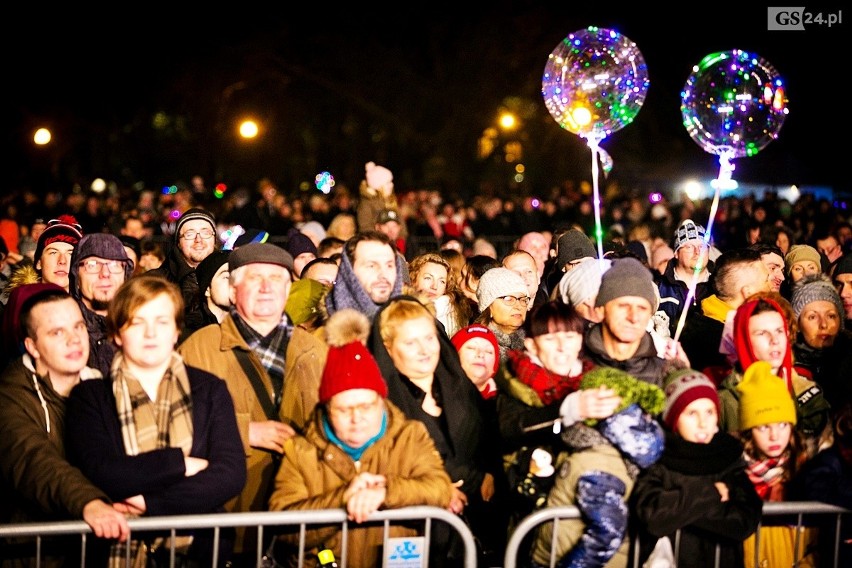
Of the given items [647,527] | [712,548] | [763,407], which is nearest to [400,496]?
[647,527]

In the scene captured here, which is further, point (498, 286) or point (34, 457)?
point (498, 286)

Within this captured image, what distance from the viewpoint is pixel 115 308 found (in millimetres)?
4633

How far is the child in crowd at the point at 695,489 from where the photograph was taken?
4480 mm

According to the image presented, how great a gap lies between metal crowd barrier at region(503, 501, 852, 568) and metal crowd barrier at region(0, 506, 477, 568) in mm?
191

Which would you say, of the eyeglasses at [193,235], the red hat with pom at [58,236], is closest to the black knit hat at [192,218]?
the eyeglasses at [193,235]

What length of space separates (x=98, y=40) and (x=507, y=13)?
13.5 m

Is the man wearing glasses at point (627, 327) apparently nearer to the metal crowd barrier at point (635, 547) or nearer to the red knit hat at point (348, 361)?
the metal crowd barrier at point (635, 547)

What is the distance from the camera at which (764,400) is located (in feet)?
16.2

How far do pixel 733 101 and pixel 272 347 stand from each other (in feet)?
13.0

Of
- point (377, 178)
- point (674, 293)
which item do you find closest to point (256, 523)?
point (674, 293)

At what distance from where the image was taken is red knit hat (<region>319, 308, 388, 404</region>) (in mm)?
4531

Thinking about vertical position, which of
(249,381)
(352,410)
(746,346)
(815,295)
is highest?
(815,295)

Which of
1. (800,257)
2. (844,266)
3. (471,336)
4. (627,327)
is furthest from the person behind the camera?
(800,257)

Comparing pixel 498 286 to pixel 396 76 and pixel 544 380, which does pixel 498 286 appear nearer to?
pixel 544 380
